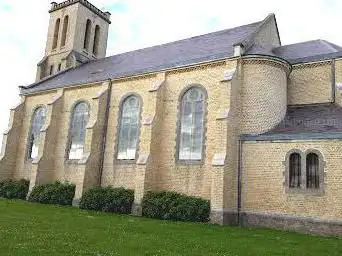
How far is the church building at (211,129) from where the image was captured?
17094 millimetres

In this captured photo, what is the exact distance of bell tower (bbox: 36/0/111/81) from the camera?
112 ft

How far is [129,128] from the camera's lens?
75.6 ft

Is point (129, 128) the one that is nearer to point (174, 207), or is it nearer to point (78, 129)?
point (78, 129)

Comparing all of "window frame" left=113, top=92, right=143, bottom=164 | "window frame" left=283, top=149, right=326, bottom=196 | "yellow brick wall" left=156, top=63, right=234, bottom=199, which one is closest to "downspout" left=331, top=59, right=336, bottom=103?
"window frame" left=283, top=149, right=326, bottom=196

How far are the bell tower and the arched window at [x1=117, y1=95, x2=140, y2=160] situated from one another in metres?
12.1

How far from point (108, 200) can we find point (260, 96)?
981 cm

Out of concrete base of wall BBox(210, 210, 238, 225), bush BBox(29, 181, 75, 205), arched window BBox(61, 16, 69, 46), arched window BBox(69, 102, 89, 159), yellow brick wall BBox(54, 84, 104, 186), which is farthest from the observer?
arched window BBox(61, 16, 69, 46)

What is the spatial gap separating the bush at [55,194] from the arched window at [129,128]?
147 inches

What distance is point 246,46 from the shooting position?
20203mm

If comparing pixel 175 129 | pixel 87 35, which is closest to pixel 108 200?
pixel 175 129

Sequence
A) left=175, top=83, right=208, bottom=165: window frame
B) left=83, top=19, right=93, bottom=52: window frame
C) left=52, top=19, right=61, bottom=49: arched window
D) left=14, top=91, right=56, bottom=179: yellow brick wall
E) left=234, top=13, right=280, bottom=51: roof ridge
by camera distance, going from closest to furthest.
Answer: left=175, top=83, right=208, bottom=165: window frame → left=234, top=13, right=280, bottom=51: roof ridge → left=14, top=91, right=56, bottom=179: yellow brick wall → left=83, top=19, right=93, bottom=52: window frame → left=52, top=19, right=61, bottom=49: arched window

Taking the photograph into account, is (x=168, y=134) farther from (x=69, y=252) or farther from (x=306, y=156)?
(x=69, y=252)

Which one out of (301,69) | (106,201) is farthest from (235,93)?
(106,201)

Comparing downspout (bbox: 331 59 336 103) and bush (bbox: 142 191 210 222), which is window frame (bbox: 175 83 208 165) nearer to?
bush (bbox: 142 191 210 222)
